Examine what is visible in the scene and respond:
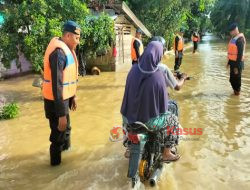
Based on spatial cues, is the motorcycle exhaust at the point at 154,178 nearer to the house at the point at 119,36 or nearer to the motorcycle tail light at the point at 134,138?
the motorcycle tail light at the point at 134,138

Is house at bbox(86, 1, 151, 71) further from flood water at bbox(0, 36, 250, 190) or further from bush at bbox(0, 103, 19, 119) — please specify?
bush at bbox(0, 103, 19, 119)

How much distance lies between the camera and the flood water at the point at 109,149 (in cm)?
468

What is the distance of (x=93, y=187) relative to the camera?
450cm

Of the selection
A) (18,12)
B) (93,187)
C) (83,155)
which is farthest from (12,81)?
(93,187)

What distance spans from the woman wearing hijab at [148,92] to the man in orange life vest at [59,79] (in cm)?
93

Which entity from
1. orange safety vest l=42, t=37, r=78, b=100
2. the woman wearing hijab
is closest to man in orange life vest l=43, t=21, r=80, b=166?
orange safety vest l=42, t=37, r=78, b=100

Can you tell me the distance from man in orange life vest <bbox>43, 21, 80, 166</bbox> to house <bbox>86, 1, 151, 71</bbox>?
9.97 meters

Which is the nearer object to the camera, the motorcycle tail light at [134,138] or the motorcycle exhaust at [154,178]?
the motorcycle tail light at [134,138]

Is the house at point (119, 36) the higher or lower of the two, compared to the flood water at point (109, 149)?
higher

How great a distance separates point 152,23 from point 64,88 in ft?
61.3

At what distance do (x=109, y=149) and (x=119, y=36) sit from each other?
10827 millimetres

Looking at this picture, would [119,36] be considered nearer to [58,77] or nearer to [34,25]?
[34,25]

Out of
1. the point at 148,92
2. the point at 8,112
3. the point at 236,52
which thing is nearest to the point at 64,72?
the point at 148,92

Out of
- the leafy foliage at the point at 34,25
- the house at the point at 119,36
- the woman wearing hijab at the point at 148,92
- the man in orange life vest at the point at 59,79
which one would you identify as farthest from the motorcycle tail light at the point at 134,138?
the house at the point at 119,36
